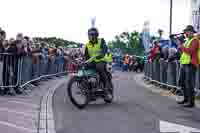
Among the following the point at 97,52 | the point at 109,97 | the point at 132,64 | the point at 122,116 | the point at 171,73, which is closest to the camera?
the point at 122,116

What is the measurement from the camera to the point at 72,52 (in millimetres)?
33219

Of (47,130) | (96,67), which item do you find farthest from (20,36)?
(47,130)

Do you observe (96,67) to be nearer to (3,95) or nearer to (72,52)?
(3,95)

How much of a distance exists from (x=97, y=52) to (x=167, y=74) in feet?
16.5

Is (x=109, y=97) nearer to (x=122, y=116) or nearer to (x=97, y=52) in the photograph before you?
(x=97, y=52)

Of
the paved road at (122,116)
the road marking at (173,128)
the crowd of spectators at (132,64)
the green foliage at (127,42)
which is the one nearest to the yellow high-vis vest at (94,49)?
the paved road at (122,116)

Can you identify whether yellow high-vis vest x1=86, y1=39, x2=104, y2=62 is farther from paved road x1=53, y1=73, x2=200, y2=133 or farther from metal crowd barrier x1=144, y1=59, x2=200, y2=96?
metal crowd barrier x1=144, y1=59, x2=200, y2=96

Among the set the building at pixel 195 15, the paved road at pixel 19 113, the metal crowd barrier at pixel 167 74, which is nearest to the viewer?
the paved road at pixel 19 113

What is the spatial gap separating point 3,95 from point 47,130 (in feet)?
18.1

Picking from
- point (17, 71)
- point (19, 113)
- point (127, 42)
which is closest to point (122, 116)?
point (19, 113)

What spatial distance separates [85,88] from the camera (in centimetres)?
1138

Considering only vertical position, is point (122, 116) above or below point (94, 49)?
below

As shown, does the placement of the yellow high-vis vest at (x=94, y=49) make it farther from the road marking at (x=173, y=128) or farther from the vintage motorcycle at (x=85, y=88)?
the road marking at (x=173, y=128)

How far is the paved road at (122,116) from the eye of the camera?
8.45 m
